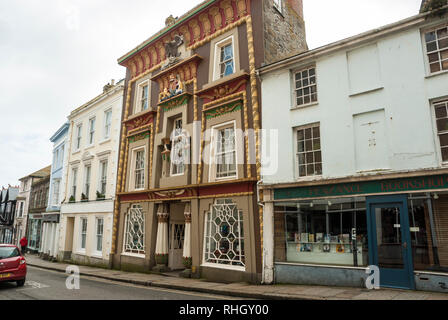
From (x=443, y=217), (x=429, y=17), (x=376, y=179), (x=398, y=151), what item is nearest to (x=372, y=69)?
(x=429, y=17)

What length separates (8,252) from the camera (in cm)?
1168

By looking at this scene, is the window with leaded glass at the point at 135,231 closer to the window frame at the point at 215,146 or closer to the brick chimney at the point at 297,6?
the window frame at the point at 215,146

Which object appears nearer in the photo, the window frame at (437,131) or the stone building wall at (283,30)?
the window frame at (437,131)

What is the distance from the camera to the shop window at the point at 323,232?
9.73 m

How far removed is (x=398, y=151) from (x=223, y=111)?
278 inches

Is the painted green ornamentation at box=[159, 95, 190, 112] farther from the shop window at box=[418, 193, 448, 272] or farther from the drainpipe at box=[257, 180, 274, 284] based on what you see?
the shop window at box=[418, 193, 448, 272]

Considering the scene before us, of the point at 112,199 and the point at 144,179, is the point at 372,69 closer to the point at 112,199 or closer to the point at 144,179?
the point at 144,179

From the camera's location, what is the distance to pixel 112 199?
18.7m

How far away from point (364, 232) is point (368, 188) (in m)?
1.35

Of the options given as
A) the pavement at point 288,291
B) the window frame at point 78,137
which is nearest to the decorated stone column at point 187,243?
the pavement at point 288,291

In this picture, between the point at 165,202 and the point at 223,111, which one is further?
the point at 165,202

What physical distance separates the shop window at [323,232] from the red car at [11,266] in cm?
921

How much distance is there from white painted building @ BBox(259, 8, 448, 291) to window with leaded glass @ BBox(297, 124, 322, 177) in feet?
0.12

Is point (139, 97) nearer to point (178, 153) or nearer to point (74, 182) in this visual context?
point (178, 153)
